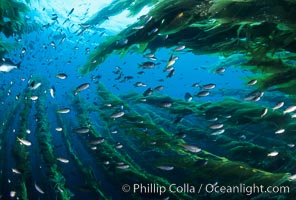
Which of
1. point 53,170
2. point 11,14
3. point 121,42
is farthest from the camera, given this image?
point 53,170

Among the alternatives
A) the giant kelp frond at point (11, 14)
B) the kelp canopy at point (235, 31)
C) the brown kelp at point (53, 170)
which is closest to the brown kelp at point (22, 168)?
the brown kelp at point (53, 170)

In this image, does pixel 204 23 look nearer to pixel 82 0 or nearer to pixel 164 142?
pixel 164 142

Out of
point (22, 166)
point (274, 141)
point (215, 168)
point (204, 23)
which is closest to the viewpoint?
point (215, 168)

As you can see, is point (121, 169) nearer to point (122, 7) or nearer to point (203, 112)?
point (203, 112)

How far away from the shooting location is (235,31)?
4.40 metres

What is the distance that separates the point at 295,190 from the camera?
4160 millimetres

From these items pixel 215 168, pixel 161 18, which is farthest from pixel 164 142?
pixel 161 18

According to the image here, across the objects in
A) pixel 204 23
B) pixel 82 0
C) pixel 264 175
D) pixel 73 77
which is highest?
pixel 82 0

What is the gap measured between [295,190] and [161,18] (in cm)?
328

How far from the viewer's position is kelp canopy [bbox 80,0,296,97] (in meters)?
3.19

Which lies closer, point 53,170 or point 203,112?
point 203,112

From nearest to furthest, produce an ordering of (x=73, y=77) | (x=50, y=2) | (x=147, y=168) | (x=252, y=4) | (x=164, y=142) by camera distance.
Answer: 1. (x=252, y=4)
2. (x=164, y=142)
3. (x=147, y=168)
4. (x=50, y=2)
5. (x=73, y=77)

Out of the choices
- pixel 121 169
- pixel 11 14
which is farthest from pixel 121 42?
pixel 11 14

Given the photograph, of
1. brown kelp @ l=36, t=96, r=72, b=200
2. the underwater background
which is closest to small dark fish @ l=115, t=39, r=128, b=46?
the underwater background
